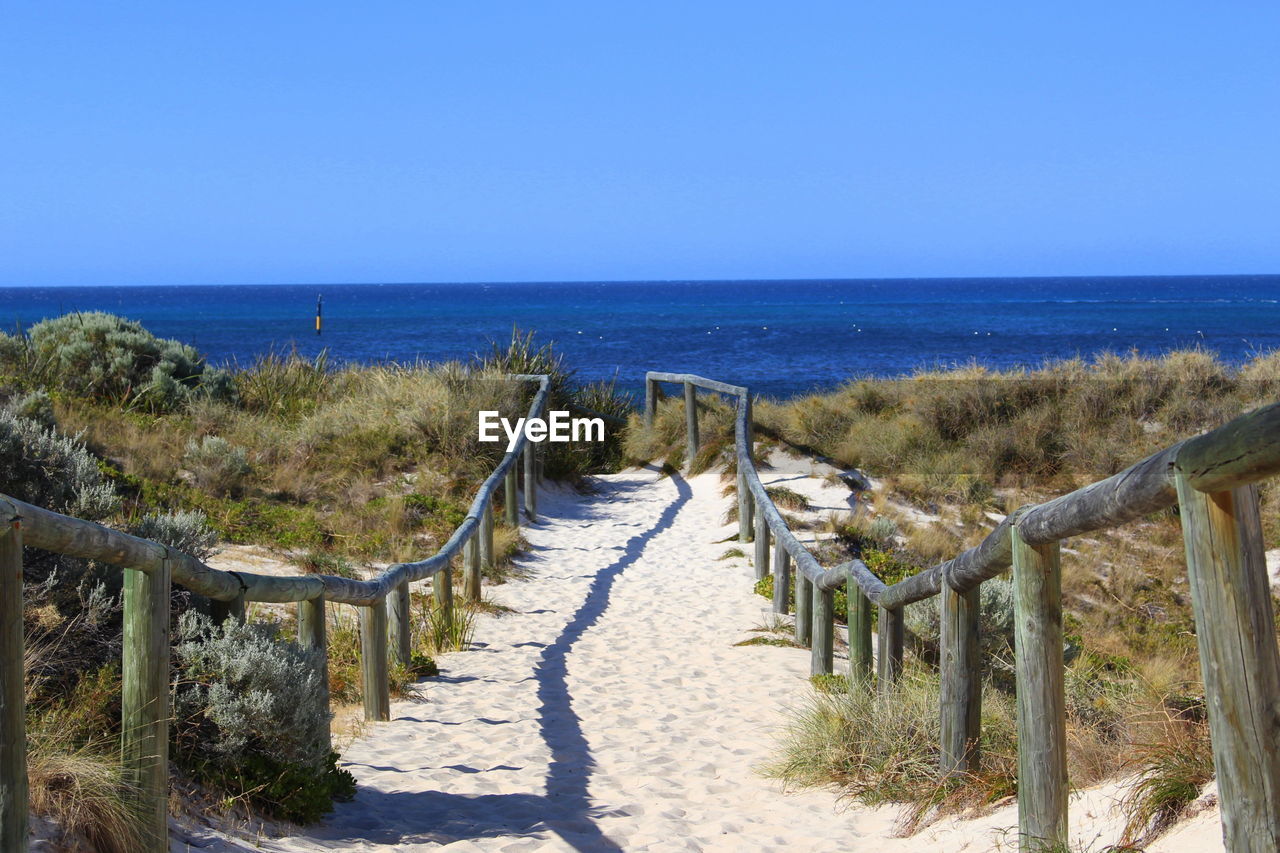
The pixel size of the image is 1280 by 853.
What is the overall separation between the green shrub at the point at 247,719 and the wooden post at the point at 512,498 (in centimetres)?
782

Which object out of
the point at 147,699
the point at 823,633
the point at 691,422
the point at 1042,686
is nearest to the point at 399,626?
the point at 823,633

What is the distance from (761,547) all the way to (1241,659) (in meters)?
8.31

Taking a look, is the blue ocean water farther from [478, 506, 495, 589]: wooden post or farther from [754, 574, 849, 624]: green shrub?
[754, 574, 849, 624]: green shrub

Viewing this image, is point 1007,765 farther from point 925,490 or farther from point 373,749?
point 925,490

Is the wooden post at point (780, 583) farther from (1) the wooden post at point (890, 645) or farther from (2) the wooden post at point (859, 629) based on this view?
(1) the wooden post at point (890, 645)

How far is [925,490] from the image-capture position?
13.9 meters

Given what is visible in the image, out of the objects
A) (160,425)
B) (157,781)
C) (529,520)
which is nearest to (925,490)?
(529,520)

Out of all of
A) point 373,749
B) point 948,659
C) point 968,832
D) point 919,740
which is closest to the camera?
point 968,832

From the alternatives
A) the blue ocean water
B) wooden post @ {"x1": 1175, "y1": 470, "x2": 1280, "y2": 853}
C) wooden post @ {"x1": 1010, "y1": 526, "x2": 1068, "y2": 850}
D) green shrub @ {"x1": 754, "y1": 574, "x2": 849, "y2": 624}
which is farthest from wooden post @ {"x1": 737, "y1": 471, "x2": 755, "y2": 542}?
the blue ocean water

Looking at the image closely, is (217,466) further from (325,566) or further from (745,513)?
(745,513)

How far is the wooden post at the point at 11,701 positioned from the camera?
8.71 ft

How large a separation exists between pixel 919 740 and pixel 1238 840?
236cm

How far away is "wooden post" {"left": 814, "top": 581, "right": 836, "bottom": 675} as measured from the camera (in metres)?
7.13

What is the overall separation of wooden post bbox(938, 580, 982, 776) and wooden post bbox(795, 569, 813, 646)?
12.6 feet
